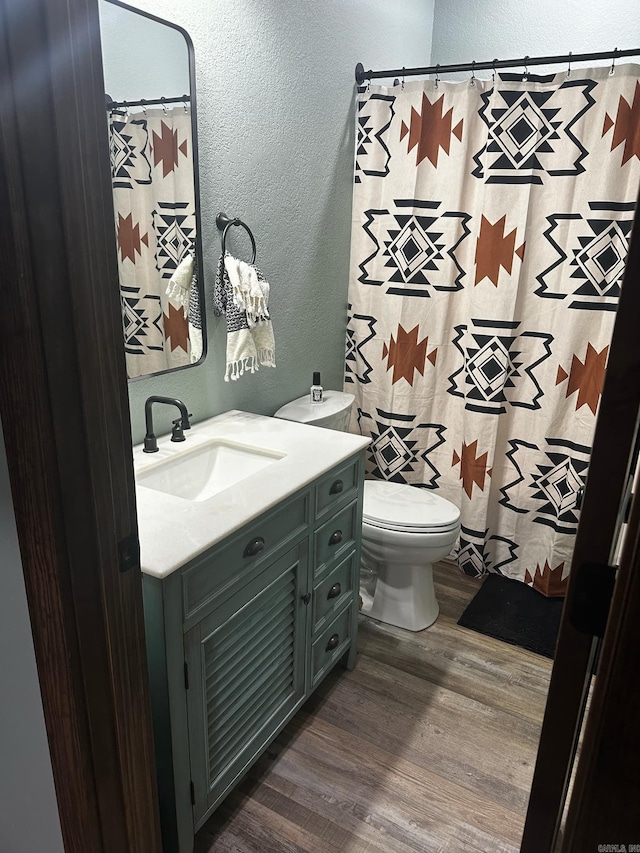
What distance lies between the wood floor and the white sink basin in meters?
0.80

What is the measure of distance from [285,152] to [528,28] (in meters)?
1.40

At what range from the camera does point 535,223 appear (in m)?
2.35

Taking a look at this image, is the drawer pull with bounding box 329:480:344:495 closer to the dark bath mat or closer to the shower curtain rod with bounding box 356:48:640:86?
the dark bath mat

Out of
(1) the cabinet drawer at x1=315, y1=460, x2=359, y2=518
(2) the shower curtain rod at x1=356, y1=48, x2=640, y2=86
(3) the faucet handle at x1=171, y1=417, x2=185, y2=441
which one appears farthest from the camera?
(2) the shower curtain rod at x1=356, y1=48, x2=640, y2=86

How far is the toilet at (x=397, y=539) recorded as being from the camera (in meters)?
2.21

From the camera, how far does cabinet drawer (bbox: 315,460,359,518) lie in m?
1.69

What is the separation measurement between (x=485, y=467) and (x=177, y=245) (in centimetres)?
159

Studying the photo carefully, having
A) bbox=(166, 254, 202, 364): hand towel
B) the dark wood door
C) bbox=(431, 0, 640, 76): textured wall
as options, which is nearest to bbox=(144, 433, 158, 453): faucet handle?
bbox=(166, 254, 202, 364): hand towel

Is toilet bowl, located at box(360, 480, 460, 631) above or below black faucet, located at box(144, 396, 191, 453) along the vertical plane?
below

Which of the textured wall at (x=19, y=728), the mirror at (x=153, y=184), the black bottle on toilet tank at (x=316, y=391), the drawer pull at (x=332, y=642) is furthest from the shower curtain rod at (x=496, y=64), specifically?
the textured wall at (x=19, y=728)

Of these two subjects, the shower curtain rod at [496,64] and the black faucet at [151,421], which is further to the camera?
the shower curtain rod at [496,64]

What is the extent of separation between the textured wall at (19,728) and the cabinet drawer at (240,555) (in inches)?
13.0

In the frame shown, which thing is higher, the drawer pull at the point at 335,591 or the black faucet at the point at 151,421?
the black faucet at the point at 151,421

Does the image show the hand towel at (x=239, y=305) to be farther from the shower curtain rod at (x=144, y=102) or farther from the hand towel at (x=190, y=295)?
the shower curtain rod at (x=144, y=102)
